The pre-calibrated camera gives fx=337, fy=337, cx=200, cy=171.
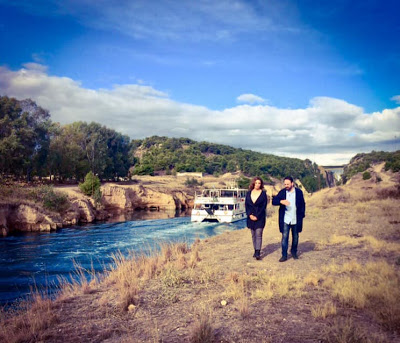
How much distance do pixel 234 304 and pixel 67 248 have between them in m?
15.7

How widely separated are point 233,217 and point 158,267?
80.9 ft

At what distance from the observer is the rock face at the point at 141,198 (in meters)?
43.9

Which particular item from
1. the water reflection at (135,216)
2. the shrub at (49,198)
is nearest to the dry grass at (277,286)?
the shrub at (49,198)

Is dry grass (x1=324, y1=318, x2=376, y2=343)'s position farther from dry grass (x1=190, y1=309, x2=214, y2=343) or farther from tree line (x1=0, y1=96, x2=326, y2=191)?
tree line (x1=0, y1=96, x2=326, y2=191)

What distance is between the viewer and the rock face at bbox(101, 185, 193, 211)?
43866mm

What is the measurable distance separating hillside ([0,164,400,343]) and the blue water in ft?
10.7

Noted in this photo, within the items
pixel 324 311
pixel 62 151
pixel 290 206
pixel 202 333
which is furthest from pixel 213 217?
pixel 202 333

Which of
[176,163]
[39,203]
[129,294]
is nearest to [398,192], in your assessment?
[129,294]

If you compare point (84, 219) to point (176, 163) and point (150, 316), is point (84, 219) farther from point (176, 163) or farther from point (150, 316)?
point (176, 163)

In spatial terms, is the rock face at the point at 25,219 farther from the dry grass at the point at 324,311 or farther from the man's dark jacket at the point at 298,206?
the dry grass at the point at 324,311

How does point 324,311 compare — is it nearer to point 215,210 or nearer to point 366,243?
point 366,243

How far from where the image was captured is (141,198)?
50.2 metres

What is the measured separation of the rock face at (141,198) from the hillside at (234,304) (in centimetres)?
3507

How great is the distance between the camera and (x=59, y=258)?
659 inches
